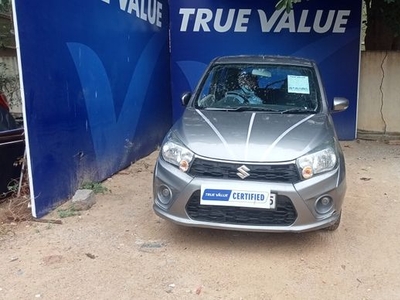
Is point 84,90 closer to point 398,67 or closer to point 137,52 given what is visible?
point 137,52

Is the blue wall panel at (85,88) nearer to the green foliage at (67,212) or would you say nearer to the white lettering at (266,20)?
the green foliage at (67,212)

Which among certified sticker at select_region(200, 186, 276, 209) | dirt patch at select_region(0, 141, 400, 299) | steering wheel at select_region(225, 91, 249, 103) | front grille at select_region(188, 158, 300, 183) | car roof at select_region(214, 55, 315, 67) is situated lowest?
dirt patch at select_region(0, 141, 400, 299)

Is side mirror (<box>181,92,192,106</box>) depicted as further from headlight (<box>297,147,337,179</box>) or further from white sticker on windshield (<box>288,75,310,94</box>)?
headlight (<box>297,147,337,179</box>)

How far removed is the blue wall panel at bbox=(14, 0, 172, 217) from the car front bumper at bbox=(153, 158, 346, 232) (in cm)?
157

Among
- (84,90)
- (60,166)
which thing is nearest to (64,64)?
(84,90)

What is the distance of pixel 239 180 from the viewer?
11.6 feet

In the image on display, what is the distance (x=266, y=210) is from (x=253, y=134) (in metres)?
0.67

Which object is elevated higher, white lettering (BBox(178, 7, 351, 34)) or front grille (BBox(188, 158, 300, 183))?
white lettering (BBox(178, 7, 351, 34))

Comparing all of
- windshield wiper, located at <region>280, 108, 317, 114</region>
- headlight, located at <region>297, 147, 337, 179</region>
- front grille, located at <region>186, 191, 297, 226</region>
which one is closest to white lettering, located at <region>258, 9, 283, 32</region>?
windshield wiper, located at <region>280, 108, 317, 114</region>

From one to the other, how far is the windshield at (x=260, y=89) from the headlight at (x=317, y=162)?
0.84 meters

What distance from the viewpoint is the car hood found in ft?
A: 11.8

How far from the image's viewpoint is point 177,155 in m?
3.78

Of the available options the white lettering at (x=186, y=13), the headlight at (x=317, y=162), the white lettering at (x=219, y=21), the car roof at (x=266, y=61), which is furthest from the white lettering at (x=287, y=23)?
the headlight at (x=317, y=162)

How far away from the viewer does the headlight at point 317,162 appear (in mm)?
3559
